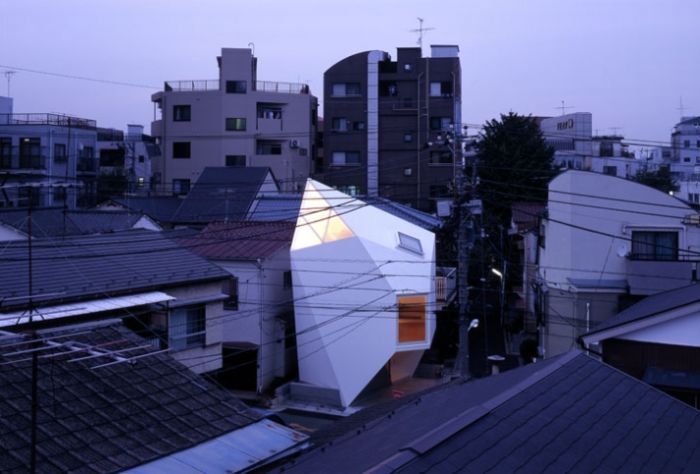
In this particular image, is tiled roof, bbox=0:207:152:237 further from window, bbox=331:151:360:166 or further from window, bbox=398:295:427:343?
window, bbox=331:151:360:166

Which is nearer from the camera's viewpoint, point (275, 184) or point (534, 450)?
A: point (534, 450)

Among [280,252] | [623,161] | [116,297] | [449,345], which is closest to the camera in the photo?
[116,297]

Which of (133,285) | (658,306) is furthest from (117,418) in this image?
(658,306)

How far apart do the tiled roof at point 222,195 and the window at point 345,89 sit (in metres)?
8.22

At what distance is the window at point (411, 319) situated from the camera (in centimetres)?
1916

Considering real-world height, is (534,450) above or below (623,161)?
below

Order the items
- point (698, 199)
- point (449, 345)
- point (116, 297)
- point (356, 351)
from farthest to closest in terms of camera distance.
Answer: point (698, 199)
point (449, 345)
point (356, 351)
point (116, 297)

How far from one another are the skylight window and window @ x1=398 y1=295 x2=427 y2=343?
148cm

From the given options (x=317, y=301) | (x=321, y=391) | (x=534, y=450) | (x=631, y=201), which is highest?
(x=631, y=201)

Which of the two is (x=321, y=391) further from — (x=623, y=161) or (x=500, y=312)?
(x=623, y=161)

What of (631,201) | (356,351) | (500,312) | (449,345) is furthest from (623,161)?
(356,351)

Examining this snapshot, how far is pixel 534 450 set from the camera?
4898 millimetres

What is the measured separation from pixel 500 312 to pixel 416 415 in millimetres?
21182

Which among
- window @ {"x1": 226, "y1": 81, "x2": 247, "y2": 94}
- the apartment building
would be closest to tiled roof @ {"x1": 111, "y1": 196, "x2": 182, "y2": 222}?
window @ {"x1": 226, "y1": 81, "x2": 247, "y2": 94}
